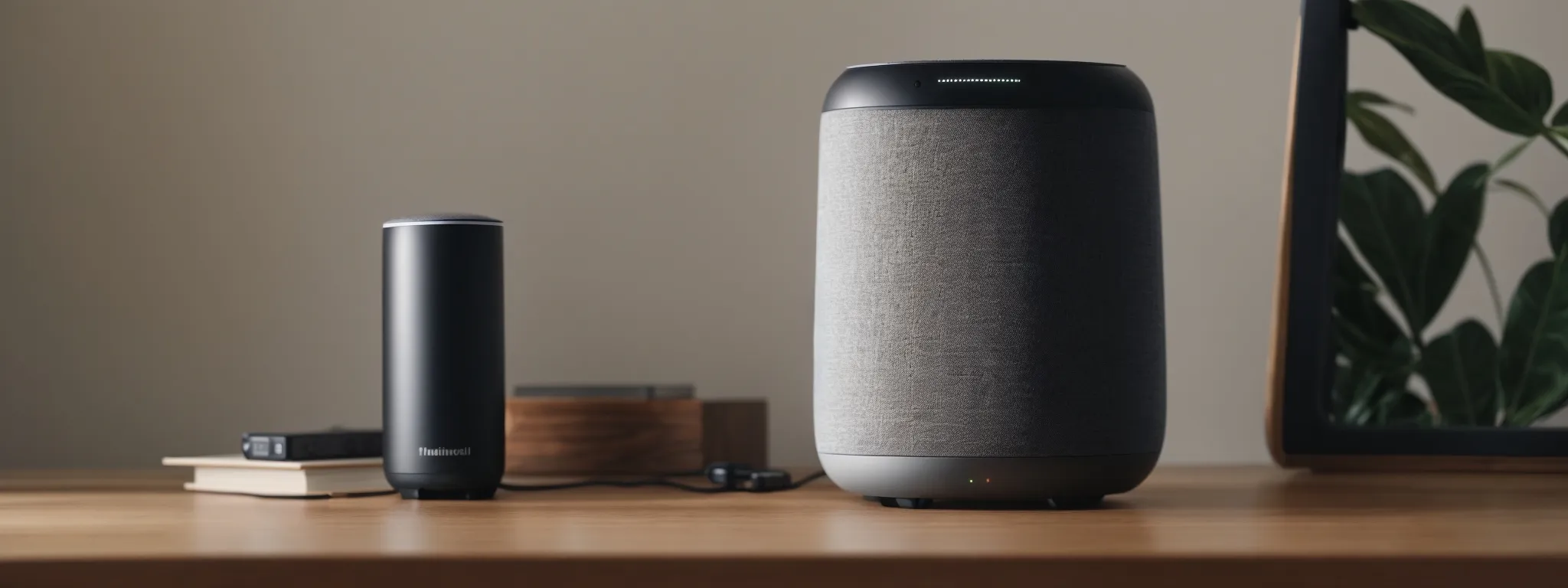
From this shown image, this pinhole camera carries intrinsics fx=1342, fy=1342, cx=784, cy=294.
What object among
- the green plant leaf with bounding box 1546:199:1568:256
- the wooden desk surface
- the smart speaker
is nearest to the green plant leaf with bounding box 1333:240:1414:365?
the green plant leaf with bounding box 1546:199:1568:256

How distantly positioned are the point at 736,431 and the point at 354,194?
1.50ft

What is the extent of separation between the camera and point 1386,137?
3.69 feet

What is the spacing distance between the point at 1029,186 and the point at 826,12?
609mm

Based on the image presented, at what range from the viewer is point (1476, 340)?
1.07 metres

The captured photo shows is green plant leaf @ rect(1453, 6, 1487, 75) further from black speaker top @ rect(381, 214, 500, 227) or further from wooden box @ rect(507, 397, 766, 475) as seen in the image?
black speaker top @ rect(381, 214, 500, 227)

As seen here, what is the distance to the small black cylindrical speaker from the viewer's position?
784 mm

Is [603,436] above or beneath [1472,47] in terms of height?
beneath

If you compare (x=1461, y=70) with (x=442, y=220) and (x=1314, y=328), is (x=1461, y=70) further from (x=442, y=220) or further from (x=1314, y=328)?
A: (x=442, y=220)

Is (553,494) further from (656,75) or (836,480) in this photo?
(656,75)

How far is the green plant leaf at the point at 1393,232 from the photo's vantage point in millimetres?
1091

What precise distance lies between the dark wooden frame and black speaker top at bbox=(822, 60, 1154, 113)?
0.39 metres

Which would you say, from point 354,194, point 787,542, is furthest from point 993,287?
point 354,194

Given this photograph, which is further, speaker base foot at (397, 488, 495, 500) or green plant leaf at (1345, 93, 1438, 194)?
green plant leaf at (1345, 93, 1438, 194)

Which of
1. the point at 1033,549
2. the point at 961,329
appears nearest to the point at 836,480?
the point at 961,329
